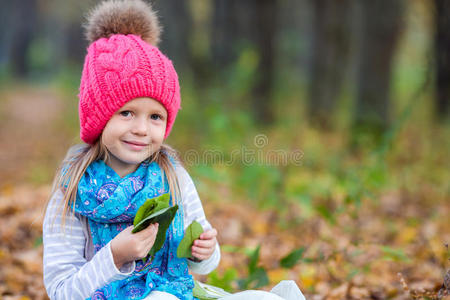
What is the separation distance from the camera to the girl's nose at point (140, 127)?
6.31 feet

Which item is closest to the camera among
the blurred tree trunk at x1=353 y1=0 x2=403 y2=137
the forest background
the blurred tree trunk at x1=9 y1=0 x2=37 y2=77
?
the forest background

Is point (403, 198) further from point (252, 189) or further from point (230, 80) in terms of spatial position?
point (230, 80)

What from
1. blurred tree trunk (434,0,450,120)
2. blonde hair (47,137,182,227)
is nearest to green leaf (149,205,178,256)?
blonde hair (47,137,182,227)

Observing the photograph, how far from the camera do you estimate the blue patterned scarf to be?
6.07 feet

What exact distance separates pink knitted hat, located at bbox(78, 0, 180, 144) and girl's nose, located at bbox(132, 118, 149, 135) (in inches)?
4.2

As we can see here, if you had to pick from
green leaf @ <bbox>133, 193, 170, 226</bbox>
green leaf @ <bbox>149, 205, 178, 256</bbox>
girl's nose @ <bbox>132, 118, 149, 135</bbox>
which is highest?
girl's nose @ <bbox>132, 118, 149, 135</bbox>

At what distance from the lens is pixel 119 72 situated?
75.5 inches

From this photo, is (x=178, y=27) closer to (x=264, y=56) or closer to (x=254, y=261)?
(x=264, y=56)

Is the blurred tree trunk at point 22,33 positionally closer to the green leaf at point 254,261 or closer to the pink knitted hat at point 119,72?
the pink knitted hat at point 119,72

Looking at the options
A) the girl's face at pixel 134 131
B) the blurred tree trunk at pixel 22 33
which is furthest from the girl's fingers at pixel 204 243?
the blurred tree trunk at pixel 22 33

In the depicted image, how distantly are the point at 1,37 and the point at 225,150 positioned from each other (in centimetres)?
2092

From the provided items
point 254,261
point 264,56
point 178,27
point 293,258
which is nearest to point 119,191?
point 254,261

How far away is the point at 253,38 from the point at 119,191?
7915 mm

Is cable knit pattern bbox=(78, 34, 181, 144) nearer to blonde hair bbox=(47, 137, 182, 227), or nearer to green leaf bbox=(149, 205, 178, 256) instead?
blonde hair bbox=(47, 137, 182, 227)
